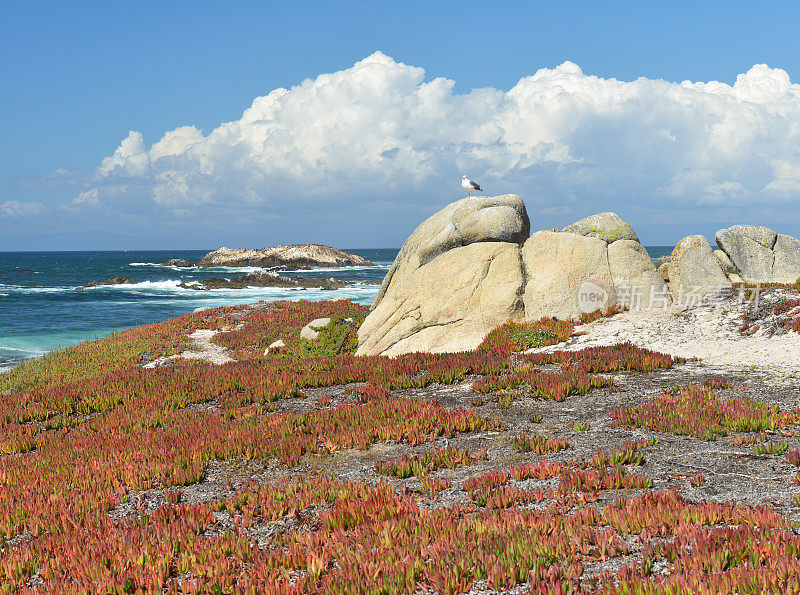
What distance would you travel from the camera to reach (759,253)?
2791 centimetres

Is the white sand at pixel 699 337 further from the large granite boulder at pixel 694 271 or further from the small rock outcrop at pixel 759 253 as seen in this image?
the small rock outcrop at pixel 759 253

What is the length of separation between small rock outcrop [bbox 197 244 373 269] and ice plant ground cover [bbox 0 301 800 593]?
123187 mm

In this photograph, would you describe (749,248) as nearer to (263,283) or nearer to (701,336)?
(701,336)

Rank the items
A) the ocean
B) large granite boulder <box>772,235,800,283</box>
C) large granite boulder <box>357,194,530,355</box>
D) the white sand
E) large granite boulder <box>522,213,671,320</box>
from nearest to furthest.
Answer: the white sand
large granite boulder <box>522,213,671,320</box>
large granite boulder <box>357,194,530,355</box>
large granite boulder <box>772,235,800,283</box>
the ocean

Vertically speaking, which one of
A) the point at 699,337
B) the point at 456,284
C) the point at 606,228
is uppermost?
the point at 606,228

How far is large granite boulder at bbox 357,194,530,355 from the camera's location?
21.6 meters

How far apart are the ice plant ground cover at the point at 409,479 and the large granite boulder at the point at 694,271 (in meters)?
8.99

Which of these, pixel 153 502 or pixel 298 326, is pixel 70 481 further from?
pixel 298 326

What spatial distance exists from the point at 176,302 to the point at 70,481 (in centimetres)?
6068

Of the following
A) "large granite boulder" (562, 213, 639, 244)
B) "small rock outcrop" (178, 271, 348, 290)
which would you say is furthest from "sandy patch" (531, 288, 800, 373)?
"small rock outcrop" (178, 271, 348, 290)

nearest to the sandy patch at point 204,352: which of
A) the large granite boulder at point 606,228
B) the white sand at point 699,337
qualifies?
the white sand at point 699,337
